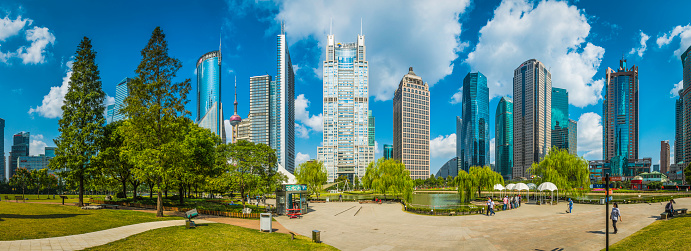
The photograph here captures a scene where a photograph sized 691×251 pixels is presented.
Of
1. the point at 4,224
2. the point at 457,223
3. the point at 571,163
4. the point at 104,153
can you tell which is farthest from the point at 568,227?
the point at 104,153

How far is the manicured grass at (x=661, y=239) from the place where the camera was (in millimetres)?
14377

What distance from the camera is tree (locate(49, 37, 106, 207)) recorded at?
2991cm

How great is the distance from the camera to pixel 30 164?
199m

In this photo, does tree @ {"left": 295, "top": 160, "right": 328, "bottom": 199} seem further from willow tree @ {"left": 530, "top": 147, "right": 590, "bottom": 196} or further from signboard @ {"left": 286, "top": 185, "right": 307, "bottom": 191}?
willow tree @ {"left": 530, "top": 147, "right": 590, "bottom": 196}

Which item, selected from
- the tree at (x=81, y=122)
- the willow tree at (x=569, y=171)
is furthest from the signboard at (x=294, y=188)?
the willow tree at (x=569, y=171)

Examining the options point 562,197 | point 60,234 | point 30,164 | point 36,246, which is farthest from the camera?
point 30,164

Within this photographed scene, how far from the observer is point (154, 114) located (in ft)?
87.7

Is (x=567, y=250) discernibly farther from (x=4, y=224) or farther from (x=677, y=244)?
(x=4, y=224)

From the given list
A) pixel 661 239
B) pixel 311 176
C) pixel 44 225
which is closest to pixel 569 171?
pixel 661 239

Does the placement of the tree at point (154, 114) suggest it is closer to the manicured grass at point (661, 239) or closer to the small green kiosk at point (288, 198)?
the small green kiosk at point (288, 198)

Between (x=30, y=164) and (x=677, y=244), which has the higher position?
(x=677, y=244)

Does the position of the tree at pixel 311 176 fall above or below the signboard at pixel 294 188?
A: below

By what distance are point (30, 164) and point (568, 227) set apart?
27681 cm

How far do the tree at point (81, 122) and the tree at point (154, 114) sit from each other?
6080mm
